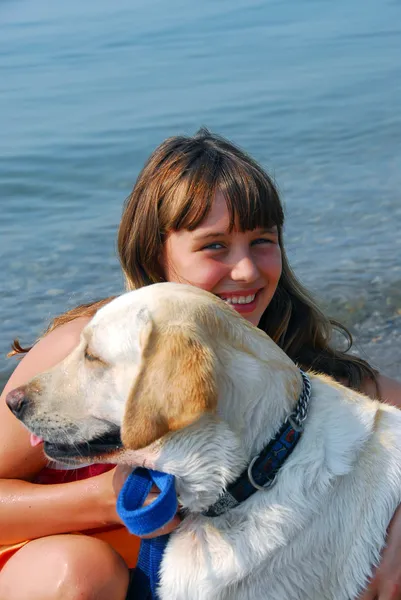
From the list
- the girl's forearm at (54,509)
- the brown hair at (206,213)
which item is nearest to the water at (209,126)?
the brown hair at (206,213)

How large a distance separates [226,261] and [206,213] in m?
0.22

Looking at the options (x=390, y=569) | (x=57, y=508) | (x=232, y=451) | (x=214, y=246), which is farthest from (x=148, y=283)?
(x=390, y=569)

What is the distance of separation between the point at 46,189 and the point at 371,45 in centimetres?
850

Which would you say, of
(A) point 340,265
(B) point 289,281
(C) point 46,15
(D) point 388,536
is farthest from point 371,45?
(D) point 388,536

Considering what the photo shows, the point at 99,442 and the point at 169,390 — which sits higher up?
→ the point at 169,390

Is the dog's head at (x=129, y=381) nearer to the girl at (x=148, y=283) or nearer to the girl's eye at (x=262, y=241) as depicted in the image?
the girl at (x=148, y=283)

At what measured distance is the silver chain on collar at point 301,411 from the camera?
281cm

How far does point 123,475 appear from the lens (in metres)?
3.06

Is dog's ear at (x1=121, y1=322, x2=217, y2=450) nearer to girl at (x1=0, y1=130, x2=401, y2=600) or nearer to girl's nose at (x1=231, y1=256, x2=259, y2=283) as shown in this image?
girl at (x1=0, y1=130, x2=401, y2=600)

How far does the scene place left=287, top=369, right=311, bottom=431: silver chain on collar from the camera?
111 inches

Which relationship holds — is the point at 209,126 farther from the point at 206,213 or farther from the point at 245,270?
the point at 245,270

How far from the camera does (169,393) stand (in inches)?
100

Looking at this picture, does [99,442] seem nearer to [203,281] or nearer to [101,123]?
[203,281]

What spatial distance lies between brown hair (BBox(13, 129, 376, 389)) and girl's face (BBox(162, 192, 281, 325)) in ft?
0.14
